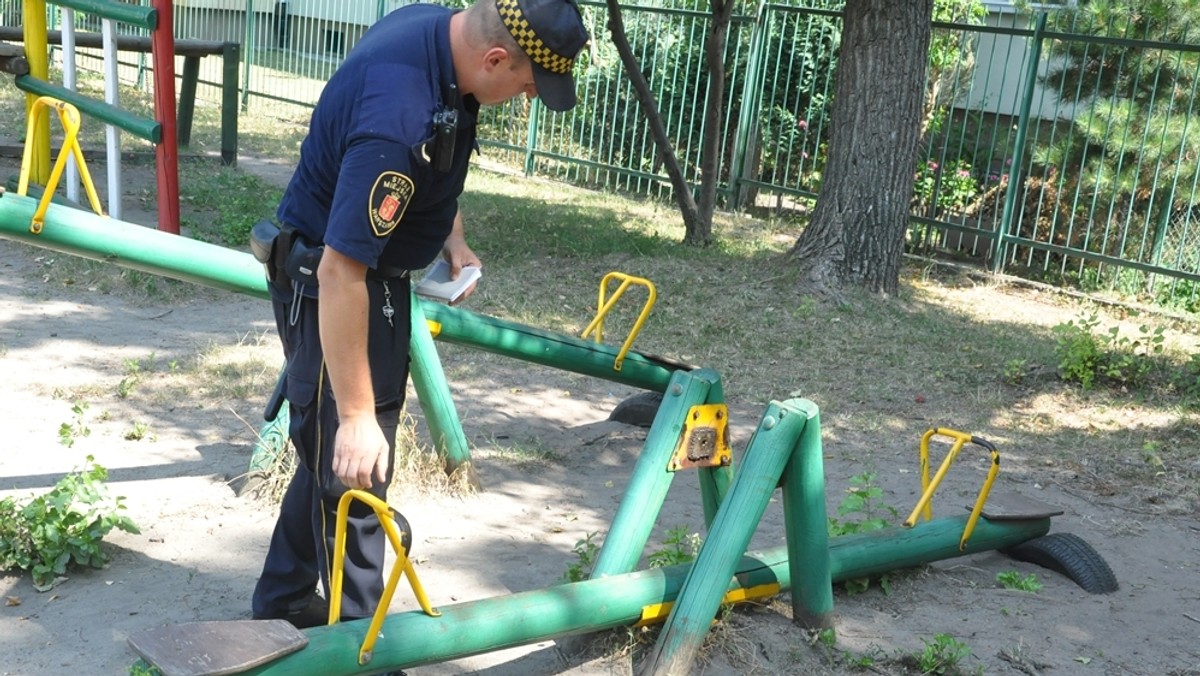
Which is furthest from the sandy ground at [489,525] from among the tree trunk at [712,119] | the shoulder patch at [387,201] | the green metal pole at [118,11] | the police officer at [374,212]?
the tree trunk at [712,119]

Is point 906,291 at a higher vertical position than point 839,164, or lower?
lower

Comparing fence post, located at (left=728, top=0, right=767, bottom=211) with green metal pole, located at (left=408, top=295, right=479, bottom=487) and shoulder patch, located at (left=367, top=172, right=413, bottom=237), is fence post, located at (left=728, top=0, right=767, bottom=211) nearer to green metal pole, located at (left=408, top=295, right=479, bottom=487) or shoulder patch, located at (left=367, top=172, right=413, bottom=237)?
green metal pole, located at (left=408, top=295, right=479, bottom=487)

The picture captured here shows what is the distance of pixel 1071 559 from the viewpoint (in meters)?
3.77

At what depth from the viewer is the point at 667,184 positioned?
37.4 feet

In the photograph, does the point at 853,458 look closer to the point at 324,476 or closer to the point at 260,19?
the point at 324,476

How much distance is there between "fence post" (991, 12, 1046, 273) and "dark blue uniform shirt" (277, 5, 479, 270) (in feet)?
24.0

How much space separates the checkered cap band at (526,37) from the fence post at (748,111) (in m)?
8.79

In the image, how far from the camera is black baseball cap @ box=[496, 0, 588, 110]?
2273mm

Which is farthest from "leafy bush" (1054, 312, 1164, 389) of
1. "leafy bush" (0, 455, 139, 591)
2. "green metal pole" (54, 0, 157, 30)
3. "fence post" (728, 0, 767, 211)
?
"fence post" (728, 0, 767, 211)

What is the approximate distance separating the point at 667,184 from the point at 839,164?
402 cm

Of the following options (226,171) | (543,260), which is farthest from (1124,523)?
(226,171)

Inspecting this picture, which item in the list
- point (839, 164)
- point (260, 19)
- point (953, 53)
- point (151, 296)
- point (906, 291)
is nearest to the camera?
point (151, 296)

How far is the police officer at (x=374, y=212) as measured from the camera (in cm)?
222

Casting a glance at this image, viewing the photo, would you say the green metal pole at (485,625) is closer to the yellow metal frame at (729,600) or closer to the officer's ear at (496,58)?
the yellow metal frame at (729,600)
